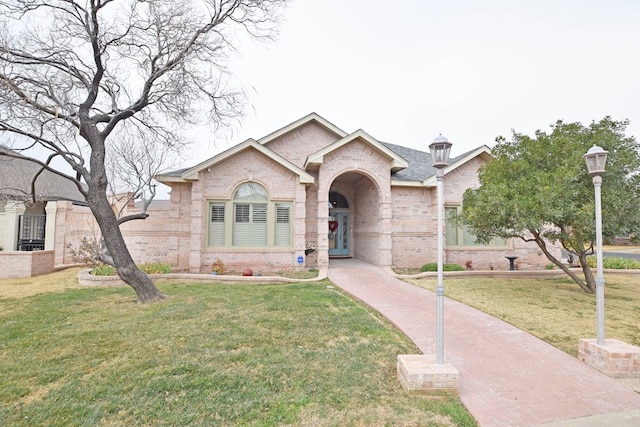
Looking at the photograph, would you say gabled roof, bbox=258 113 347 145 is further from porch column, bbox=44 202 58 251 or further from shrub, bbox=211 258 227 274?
porch column, bbox=44 202 58 251

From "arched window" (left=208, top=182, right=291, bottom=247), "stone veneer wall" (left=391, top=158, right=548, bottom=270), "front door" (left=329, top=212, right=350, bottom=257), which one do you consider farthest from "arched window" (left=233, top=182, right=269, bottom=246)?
"stone veneer wall" (left=391, top=158, right=548, bottom=270)

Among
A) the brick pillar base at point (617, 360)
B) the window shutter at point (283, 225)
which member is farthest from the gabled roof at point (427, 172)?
the brick pillar base at point (617, 360)

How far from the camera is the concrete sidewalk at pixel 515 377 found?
3.45m

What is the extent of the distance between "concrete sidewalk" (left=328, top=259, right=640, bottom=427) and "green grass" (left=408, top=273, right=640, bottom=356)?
2.19 feet

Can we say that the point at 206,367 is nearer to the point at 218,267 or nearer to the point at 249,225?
the point at 218,267

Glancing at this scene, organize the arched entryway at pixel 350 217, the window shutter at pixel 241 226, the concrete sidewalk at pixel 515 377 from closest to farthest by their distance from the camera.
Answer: the concrete sidewalk at pixel 515 377, the window shutter at pixel 241 226, the arched entryway at pixel 350 217

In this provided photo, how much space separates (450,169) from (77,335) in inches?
551

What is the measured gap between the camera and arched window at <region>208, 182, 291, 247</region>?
1234cm

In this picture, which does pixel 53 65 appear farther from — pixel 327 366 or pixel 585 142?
pixel 585 142

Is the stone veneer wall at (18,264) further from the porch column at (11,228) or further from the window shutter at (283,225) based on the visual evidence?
the window shutter at (283,225)

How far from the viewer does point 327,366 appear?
4.39 m

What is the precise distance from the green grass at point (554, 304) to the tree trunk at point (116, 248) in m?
8.48

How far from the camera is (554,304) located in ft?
26.8

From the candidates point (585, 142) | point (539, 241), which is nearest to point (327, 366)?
point (539, 241)
